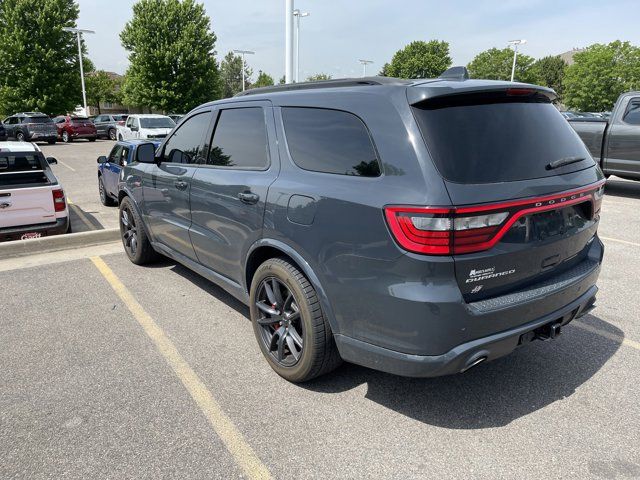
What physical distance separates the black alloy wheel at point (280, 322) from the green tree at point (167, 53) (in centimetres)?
3633

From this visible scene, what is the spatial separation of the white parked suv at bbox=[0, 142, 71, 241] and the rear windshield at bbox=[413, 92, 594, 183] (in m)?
5.79

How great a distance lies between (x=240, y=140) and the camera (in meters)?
3.66

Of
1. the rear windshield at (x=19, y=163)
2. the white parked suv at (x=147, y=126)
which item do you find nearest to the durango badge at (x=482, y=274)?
the rear windshield at (x=19, y=163)

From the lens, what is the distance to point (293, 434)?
2.68 m

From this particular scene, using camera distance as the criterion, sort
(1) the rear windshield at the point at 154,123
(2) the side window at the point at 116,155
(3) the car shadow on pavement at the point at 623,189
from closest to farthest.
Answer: (2) the side window at the point at 116,155, (3) the car shadow on pavement at the point at 623,189, (1) the rear windshield at the point at 154,123

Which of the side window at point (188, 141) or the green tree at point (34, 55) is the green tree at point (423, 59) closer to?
the green tree at point (34, 55)

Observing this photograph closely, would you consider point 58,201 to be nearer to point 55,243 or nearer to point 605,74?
point 55,243

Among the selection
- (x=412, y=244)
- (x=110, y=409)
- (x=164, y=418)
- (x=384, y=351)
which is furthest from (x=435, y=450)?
(x=110, y=409)

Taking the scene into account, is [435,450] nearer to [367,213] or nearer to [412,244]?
[412,244]

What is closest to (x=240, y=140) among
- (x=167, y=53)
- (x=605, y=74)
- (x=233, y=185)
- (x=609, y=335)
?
(x=233, y=185)

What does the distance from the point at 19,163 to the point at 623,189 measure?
12.5 metres

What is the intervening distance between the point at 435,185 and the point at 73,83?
142 ft

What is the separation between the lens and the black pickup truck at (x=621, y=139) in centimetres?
1017

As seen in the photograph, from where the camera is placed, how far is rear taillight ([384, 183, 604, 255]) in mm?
2248
